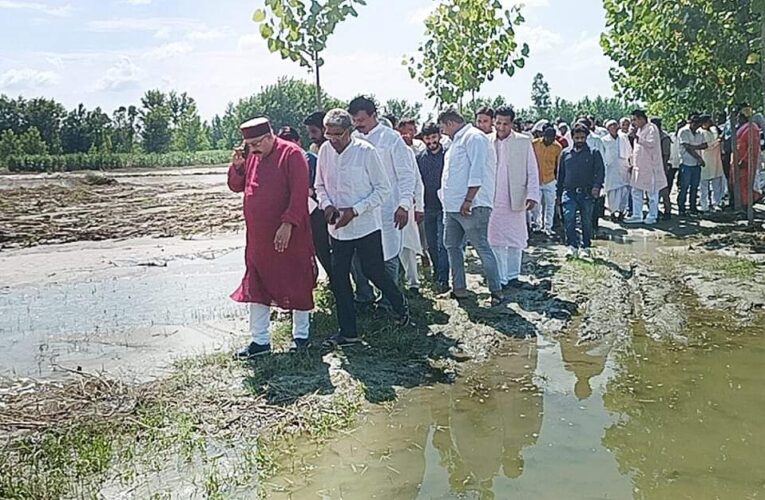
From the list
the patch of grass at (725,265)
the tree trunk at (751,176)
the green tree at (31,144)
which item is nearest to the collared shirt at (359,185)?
the patch of grass at (725,265)

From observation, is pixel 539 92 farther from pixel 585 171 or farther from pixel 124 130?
pixel 585 171

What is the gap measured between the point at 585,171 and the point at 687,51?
3649 mm

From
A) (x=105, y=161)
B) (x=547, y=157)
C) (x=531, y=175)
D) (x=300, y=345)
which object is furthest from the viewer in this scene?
(x=105, y=161)

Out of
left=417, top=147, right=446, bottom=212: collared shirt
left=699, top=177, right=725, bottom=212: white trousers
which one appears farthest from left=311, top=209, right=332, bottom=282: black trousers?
left=699, top=177, right=725, bottom=212: white trousers

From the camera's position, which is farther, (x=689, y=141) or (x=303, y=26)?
(x=689, y=141)

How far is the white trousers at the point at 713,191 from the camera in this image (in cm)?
1430

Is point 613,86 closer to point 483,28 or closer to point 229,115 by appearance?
point 483,28

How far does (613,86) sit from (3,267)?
11072 mm

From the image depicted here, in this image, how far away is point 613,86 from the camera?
14.9m

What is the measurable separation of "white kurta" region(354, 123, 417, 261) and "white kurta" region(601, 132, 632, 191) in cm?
687

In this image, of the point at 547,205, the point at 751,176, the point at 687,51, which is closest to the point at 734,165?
the point at 751,176

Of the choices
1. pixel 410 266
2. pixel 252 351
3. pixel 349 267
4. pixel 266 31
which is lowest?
pixel 252 351

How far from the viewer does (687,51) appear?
11.6m

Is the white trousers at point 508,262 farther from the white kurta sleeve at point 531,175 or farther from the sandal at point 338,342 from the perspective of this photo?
the sandal at point 338,342
